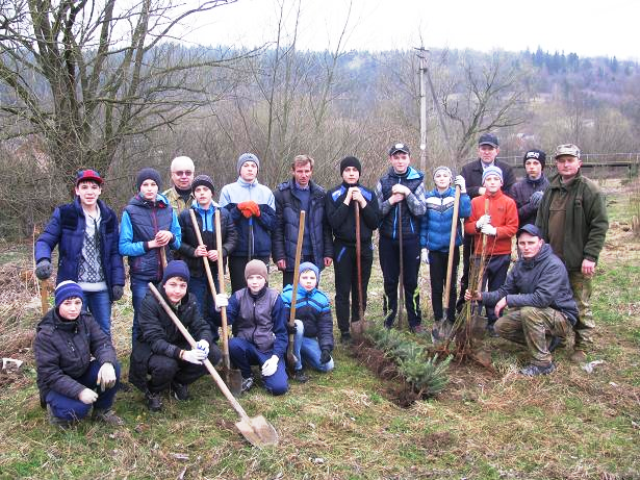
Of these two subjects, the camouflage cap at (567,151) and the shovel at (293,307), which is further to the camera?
the camouflage cap at (567,151)

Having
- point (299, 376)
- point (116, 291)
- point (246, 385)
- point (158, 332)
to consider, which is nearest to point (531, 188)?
point (299, 376)

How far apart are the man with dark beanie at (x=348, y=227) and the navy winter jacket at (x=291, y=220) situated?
0.11 metres

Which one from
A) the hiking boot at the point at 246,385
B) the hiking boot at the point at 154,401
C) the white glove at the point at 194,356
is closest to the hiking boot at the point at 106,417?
the hiking boot at the point at 154,401

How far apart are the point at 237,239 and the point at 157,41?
238 inches

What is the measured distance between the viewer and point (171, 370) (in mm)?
3990

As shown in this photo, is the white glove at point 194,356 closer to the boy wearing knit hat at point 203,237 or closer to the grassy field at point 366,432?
the grassy field at point 366,432

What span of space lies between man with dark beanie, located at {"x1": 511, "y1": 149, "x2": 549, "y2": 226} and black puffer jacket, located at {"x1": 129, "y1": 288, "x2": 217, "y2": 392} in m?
3.57

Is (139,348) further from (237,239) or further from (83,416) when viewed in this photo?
(237,239)

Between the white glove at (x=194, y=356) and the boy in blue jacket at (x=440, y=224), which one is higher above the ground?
the boy in blue jacket at (x=440, y=224)

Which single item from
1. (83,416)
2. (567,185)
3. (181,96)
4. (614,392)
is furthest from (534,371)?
(181,96)

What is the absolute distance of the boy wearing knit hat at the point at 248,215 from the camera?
500 centimetres

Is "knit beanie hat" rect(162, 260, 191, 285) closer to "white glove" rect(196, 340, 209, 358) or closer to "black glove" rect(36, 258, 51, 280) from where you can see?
"white glove" rect(196, 340, 209, 358)

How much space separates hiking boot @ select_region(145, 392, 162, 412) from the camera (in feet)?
13.3

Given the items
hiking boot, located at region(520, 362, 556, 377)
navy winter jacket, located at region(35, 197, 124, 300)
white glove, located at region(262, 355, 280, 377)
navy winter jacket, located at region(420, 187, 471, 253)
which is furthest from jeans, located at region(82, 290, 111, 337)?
hiking boot, located at region(520, 362, 556, 377)
